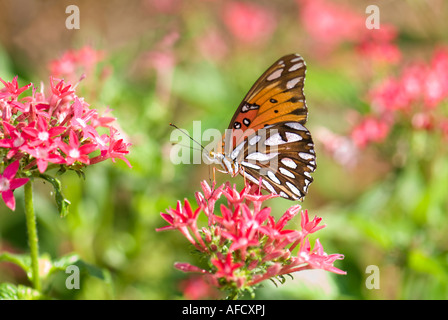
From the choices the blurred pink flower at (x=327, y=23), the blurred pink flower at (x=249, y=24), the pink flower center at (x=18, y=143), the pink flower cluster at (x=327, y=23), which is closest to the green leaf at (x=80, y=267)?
the pink flower center at (x=18, y=143)

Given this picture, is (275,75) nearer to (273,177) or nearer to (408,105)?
(273,177)

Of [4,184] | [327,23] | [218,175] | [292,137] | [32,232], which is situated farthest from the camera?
[327,23]

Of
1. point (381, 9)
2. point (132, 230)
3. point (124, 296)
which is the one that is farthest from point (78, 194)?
point (381, 9)

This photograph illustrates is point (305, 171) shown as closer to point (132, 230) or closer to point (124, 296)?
point (132, 230)

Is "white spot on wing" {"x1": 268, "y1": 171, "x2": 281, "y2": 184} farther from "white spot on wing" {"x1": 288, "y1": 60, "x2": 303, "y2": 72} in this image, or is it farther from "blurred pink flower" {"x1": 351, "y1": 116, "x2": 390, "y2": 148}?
"blurred pink flower" {"x1": 351, "y1": 116, "x2": 390, "y2": 148}

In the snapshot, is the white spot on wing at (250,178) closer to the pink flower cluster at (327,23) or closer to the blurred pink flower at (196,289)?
the blurred pink flower at (196,289)

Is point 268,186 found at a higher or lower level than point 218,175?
lower

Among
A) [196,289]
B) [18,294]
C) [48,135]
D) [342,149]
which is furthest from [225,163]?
[342,149]
